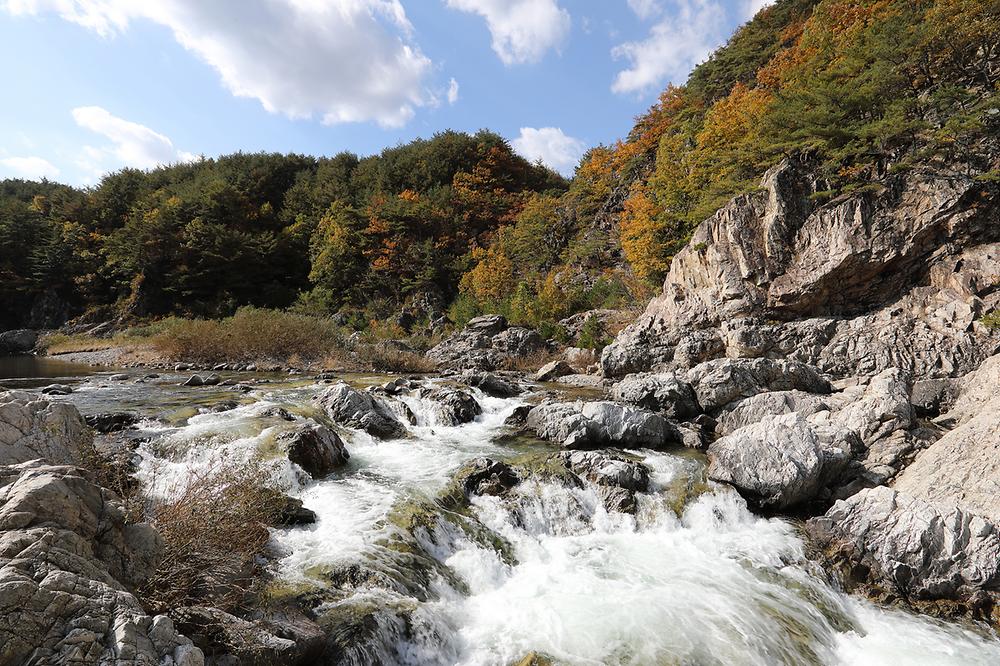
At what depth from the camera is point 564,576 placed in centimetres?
718

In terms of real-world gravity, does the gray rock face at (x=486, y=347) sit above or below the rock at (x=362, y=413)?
above

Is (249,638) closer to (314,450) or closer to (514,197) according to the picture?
(314,450)

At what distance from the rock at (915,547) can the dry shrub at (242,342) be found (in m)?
25.9

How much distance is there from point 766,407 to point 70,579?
14.5 m

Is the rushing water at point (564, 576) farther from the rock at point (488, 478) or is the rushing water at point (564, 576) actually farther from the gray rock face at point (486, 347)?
the gray rock face at point (486, 347)

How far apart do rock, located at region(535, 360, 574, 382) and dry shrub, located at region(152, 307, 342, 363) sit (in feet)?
43.8

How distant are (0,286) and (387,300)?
36028mm

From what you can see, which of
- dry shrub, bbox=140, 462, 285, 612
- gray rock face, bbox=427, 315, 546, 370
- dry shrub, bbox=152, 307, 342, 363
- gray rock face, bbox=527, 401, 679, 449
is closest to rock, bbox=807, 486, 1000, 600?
gray rock face, bbox=527, 401, 679, 449

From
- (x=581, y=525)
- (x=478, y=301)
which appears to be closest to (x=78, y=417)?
(x=581, y=525)

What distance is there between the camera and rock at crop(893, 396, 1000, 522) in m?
7.52

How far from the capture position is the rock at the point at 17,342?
117ft

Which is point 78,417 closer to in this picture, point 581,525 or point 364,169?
point 581,525

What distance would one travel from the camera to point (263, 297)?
4784 centimetres

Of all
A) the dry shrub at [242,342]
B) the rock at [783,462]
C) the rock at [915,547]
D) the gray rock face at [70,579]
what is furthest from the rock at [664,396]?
the dry shrub at [242,342]
